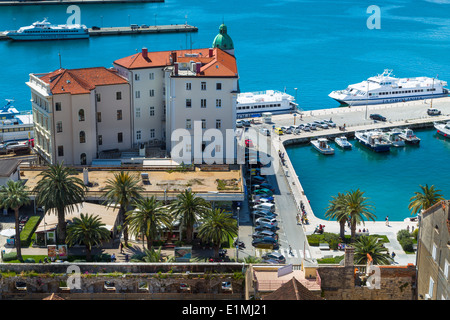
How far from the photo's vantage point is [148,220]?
188ft

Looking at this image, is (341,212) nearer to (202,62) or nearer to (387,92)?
(202,62)

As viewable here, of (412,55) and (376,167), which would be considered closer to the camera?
(376,167)

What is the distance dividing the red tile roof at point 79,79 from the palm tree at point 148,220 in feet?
72.4

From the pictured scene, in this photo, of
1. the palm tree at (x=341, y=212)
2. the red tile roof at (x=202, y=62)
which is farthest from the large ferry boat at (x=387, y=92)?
the palm tree at (x=341, y=212)

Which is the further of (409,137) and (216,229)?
(409,137)

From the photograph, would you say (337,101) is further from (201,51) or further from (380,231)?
(380,231)

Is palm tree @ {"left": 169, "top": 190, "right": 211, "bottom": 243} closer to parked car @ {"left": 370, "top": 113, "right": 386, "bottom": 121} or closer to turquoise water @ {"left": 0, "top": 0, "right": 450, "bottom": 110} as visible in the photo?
parked car @ {"left": 370, "top": 113, "right": 386, "bottom": 121}

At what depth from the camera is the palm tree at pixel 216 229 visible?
57219 mm

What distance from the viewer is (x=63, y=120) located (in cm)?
7550

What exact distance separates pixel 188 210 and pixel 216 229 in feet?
11.7

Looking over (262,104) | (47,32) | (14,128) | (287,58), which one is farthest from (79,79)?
(47,32)
